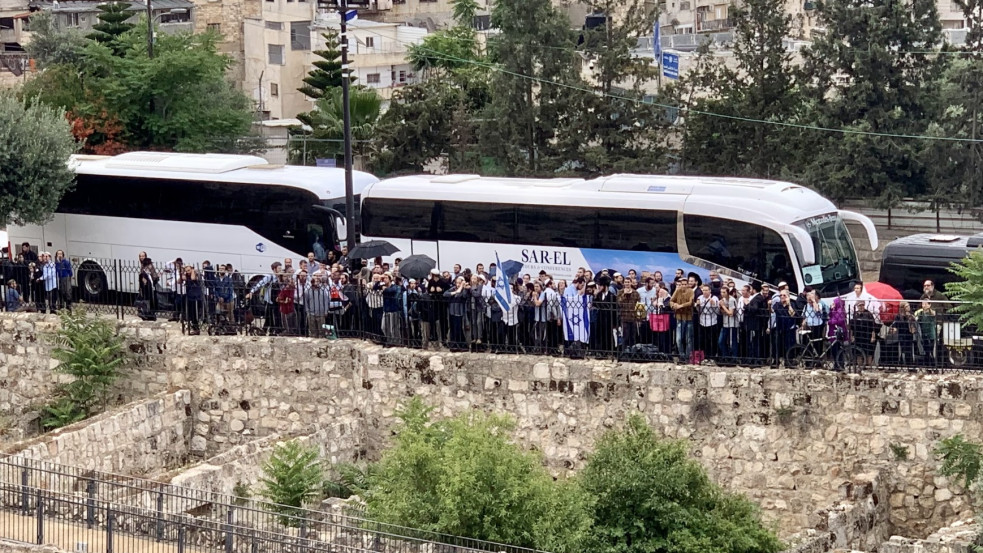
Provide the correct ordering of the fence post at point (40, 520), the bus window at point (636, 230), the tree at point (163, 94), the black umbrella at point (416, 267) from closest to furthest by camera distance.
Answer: the fence post at point (40, 520), the black umbrella at point (416, 267), the bus window at point (636, 230), the tree at point (163, 94)

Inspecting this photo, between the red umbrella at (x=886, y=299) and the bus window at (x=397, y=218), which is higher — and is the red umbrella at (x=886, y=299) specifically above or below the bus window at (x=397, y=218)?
below

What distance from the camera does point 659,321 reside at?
72.9ft

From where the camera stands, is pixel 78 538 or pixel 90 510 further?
pixel 90 510

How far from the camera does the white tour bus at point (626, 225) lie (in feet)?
82.9

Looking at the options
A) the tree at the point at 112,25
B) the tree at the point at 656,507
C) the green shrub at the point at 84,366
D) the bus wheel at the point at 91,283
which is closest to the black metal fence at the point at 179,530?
the tree at the point at 656,507

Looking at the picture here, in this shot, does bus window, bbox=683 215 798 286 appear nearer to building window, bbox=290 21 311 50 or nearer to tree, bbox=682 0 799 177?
tree, bbox=682 0 799 177

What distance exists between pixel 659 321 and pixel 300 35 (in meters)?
45.7

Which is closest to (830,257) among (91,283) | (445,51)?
(91,283)

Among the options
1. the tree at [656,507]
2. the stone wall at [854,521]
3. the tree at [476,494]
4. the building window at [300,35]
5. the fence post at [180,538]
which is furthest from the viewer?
the building window at [300,35]

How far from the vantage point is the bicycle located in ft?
69.8

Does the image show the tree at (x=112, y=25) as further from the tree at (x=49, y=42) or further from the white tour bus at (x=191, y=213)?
the white tour bus at (x=191, y=213)

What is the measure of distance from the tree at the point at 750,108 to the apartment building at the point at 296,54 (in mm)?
26083

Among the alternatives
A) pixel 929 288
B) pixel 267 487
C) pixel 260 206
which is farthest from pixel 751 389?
pixel 260 206

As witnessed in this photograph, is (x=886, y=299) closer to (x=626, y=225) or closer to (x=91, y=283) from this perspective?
(x=626, y=225)
